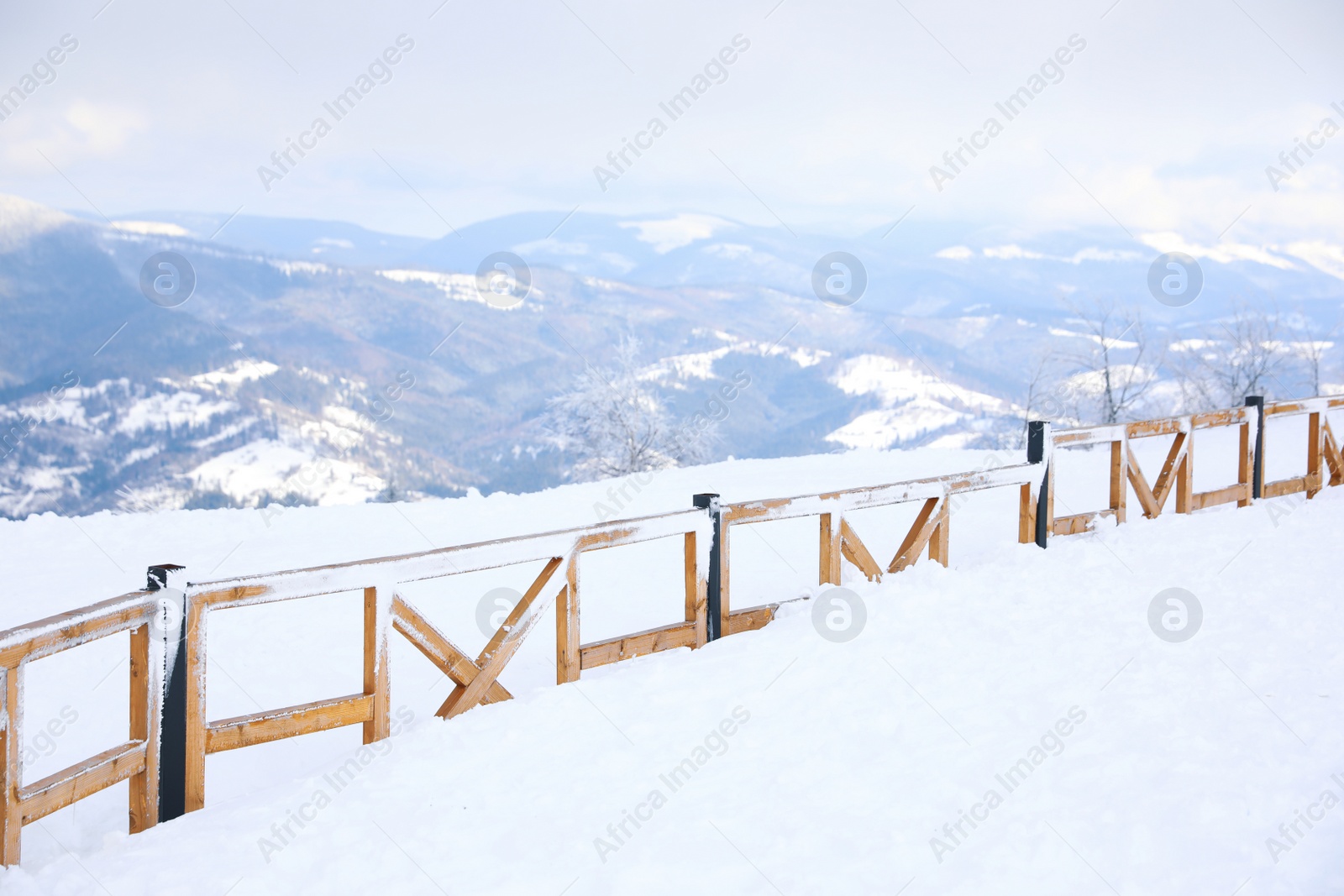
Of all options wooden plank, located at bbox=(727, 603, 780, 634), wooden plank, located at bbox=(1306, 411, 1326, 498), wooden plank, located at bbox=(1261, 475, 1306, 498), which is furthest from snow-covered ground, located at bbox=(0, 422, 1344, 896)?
wooden plank, located at bbox=(1306, 411, 1326, 498)

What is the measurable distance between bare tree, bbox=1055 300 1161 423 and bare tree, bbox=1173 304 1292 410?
1.56 metres

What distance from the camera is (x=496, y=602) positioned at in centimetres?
854

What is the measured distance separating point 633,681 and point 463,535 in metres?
5.89

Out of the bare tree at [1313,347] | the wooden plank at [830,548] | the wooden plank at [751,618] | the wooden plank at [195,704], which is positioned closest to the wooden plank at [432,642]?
the wooden plank at [195,704]

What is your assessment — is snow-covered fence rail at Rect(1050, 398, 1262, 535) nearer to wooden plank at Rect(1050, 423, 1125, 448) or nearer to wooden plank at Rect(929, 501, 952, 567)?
wooden plank at Rect(1050, 423, 1125, 448)

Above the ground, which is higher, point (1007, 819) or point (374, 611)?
point (374, 611)

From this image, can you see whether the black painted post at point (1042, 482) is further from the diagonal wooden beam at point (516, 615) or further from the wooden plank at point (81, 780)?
the wooden plank at point (81, 780)

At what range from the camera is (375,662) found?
4414 mm

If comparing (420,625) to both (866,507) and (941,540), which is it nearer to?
(866,507)

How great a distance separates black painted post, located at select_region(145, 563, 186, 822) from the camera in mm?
3738

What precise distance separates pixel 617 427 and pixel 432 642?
40.4 meters

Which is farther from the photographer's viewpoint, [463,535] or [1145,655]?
[463,535]

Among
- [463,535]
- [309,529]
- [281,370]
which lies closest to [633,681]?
[463,535]

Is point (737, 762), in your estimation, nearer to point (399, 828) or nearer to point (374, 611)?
point (399, 828)
